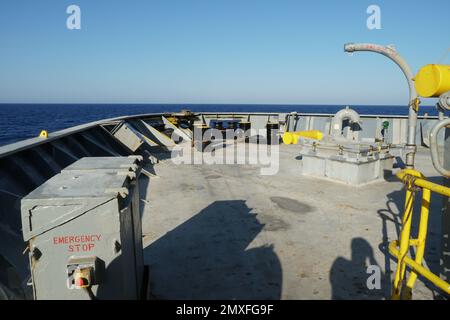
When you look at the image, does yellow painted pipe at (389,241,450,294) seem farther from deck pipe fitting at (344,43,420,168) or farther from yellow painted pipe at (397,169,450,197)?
deck pipe fitting at (344,43,420,168)

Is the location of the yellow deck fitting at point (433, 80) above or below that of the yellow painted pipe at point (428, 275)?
above

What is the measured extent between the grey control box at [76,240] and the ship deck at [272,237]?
1.90 m

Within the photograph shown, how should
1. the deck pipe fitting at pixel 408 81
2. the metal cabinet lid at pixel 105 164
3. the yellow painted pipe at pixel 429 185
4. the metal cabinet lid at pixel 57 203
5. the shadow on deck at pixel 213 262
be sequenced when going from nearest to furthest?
the metal cabinet lid at pixel 57 203, the yellow painted pipe at pixel 429 185, the metal cabinet lid at pixel 105 164, the shadow on deck at pixel 213 262, the deck pipe fitting at pixel 408 81

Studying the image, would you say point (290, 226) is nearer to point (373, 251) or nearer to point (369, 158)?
point (373, 251)

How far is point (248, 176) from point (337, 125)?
6.56 m

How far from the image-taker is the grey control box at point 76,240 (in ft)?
9.41

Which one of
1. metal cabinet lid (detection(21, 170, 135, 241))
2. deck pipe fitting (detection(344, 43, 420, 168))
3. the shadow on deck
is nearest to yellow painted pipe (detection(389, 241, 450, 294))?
the shadow on deck

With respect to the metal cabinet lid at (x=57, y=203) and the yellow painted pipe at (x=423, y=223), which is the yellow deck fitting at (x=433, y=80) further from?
the metal cabinet lid at (x=57, y=203)

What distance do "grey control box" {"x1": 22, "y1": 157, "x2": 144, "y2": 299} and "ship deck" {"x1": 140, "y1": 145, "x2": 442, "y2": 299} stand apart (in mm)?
1900

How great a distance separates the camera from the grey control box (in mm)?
2869

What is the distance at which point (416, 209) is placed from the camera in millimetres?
8195

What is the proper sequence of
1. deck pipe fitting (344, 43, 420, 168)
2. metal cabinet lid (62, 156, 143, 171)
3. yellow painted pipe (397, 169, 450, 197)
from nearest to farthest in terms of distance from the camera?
yellow painted pipe (397, 169, 450, 197) < metal cabinet lid (62, 156, 143, 171) < deck pipe fitting (344, 43, 420, 168)

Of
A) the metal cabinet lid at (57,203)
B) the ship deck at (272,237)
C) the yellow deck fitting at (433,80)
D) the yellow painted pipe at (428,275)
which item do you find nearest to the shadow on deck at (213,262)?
the ship deck at (272,237)
